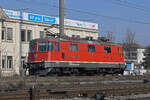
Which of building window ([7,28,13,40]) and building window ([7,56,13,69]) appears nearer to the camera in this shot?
building window ([7,56,13,69])

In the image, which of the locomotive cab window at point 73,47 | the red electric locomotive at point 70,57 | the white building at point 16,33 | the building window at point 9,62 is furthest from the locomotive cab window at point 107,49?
the building window at point 9,62

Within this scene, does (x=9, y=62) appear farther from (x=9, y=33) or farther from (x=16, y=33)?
(x=16, y=33)

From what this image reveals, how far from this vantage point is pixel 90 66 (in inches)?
1112

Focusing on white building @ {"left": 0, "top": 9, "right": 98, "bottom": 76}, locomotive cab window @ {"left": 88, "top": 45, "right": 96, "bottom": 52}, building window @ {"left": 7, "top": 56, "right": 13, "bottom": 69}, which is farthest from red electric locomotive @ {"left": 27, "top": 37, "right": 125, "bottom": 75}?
building window @ {"left": 7, "top": 56, "right": 13, "bottom": 69}

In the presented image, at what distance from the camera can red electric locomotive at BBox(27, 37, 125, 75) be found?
993 inches

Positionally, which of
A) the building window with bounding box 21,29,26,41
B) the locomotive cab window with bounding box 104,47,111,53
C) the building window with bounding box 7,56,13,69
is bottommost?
the building window with bounding box 7,56,13,69

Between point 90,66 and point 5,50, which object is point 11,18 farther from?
point 90,66

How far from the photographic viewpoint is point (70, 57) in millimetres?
26469

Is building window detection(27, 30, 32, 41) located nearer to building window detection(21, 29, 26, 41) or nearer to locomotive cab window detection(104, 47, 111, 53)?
building window detection(21, 29, 26, 41)

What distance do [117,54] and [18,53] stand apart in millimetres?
17449

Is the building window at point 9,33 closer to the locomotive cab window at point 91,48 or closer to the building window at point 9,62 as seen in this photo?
the building window at point 9,62

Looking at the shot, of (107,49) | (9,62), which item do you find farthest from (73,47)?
(9,62)

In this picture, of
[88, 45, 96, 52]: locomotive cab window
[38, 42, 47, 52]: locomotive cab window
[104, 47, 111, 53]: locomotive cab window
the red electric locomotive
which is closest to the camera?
the red electric locomotive

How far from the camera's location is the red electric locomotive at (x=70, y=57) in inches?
993
